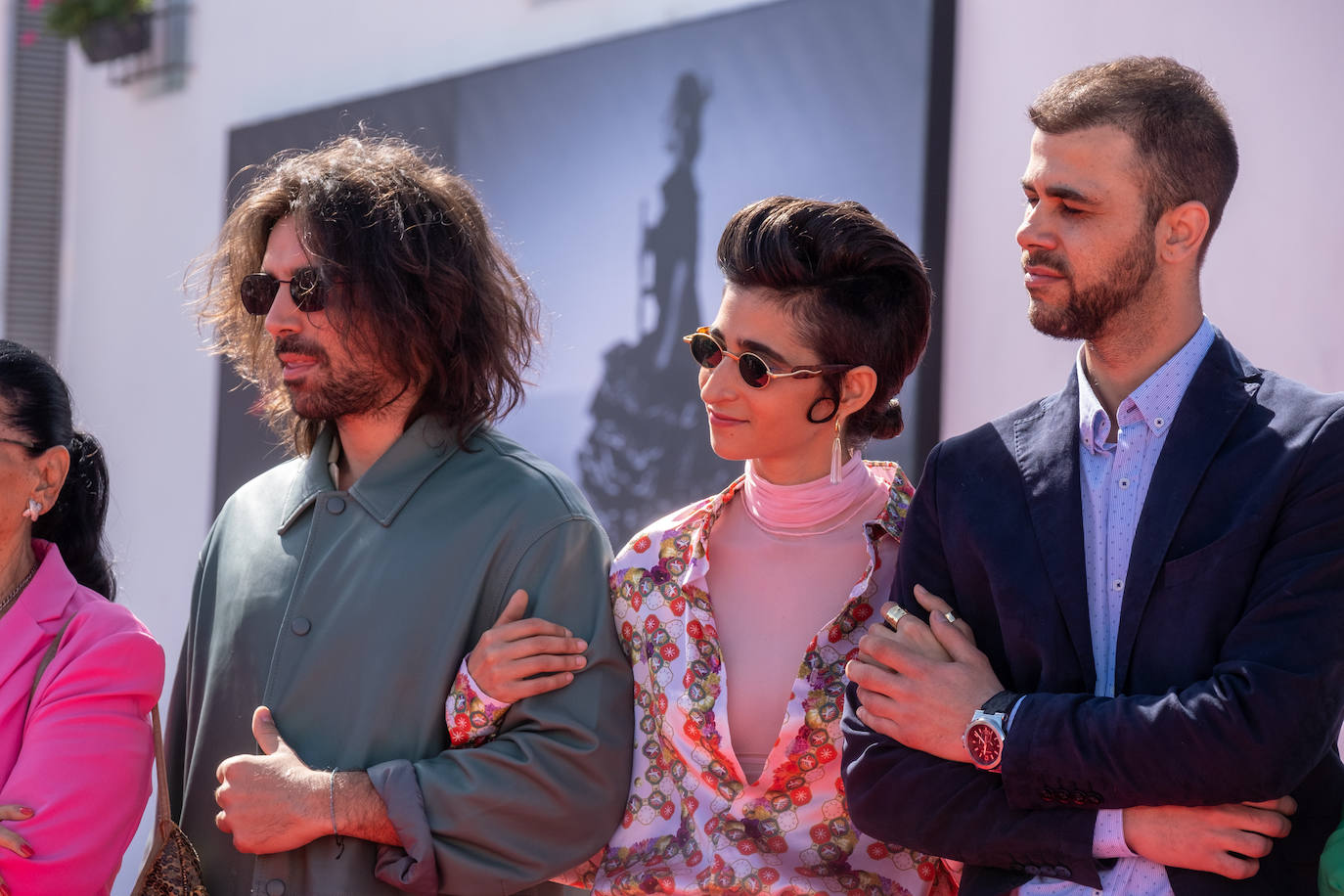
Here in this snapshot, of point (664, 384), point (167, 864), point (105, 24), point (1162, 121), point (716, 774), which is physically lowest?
point (167, 864)

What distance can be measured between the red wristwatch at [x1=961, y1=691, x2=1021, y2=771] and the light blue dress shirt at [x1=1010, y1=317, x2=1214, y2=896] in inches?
1.2

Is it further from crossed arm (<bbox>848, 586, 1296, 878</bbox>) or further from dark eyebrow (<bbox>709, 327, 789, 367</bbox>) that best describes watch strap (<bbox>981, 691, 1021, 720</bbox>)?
dark eyebrow (<bbox>709, 327, 789, 367</bbox>)

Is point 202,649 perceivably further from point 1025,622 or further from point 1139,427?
point 1139,427

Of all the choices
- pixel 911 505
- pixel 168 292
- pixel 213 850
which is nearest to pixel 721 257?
pixel 911 505

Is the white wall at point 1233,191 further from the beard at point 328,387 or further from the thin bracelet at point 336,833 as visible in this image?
the thin bracelet at point 336,833

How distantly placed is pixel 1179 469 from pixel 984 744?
482 mm

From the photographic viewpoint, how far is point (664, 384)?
18.0 ft

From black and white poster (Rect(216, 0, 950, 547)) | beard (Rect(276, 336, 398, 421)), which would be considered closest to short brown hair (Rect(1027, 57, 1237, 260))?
beard (Rect(276, 336, 398, 421))

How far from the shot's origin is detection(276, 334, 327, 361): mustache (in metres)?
3.02

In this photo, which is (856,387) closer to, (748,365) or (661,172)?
(748,365)

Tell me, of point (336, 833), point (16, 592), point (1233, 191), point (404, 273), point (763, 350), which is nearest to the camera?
point (336, 833)

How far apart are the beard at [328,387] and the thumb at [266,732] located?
1.88 ft

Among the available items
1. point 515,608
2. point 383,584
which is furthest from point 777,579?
point 383,584

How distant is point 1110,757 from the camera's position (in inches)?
83.6
